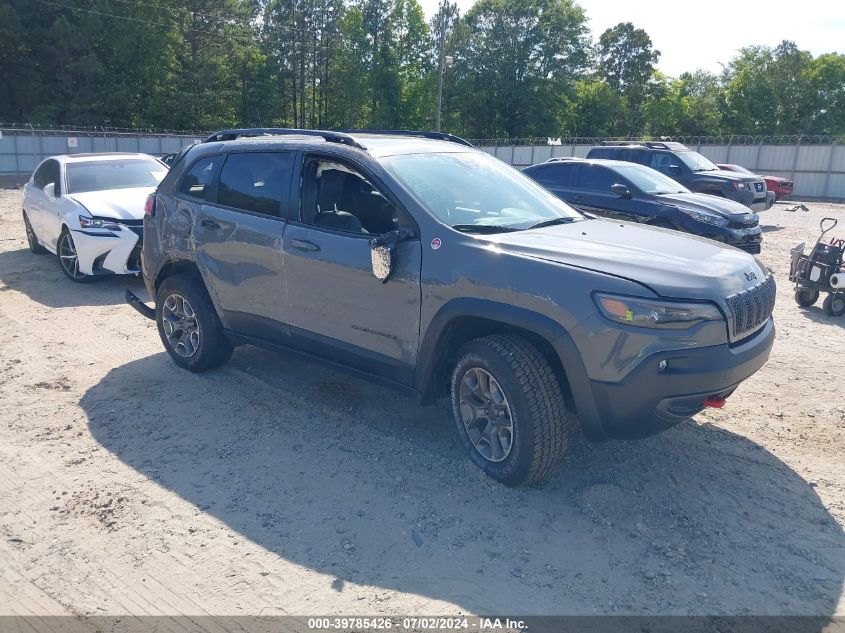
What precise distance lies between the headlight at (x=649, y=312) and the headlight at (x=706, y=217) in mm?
7935

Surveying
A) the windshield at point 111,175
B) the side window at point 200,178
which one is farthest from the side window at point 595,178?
the side window at point 200,178

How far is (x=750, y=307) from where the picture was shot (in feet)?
12.6

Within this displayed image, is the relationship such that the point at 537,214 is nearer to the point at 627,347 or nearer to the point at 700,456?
the point at 627,347

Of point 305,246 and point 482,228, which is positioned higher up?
point 482,228

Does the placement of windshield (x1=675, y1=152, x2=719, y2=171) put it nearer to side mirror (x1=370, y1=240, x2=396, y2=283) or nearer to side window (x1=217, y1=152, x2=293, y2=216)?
side window (x1=217, y1=152, x2=293, y2=216)

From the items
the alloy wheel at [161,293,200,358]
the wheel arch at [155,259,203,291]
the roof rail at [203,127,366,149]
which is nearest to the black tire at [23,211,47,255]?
the wheel arch at [155,259,203,291]

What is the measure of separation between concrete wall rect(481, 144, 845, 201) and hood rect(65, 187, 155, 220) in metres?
21.2

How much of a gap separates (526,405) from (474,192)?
5.35ft

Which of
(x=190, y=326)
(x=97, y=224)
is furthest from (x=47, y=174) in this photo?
(x=190, y=326)

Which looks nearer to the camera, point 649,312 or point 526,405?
point 649,312

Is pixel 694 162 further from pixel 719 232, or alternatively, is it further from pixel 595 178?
pixel 719 232

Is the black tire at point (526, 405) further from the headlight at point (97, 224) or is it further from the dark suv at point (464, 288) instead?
the headlight at point (97, 224)

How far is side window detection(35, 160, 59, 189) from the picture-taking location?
10220 mm

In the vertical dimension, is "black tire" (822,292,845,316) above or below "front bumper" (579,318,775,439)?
below
